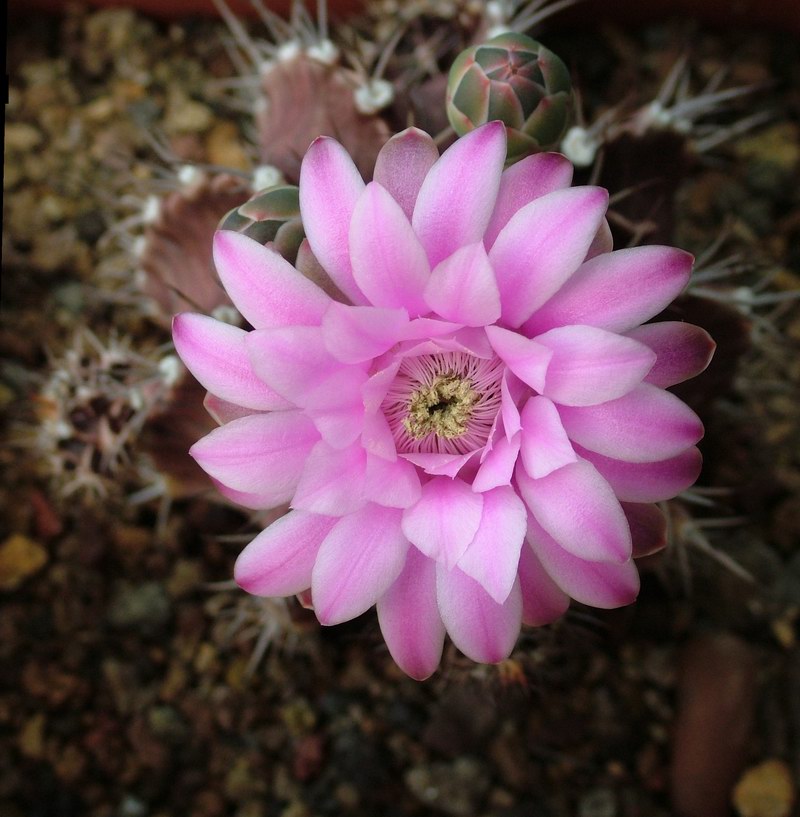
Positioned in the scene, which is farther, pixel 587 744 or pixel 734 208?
pixel 734 208

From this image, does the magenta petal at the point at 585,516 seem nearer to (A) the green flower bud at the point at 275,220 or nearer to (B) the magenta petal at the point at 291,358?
(B) the magenta petal at the point at 291,358

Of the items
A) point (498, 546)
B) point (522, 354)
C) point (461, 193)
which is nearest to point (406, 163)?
point (461, 193)

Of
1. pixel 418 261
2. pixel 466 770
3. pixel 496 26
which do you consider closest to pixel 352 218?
pixel 418 261

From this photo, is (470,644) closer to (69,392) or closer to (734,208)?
(69,392)

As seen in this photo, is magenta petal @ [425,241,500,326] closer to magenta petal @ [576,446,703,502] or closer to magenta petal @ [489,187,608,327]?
magenta petal @ [489,187,608,327]

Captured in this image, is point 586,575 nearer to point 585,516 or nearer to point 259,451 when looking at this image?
point 585,516

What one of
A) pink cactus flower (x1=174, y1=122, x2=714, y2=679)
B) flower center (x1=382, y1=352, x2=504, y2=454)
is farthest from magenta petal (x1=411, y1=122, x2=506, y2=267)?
flower center (x1=382, y1=352, x2=504, y2=454)

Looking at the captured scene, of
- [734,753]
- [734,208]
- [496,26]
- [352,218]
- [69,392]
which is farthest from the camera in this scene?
[734,208]
